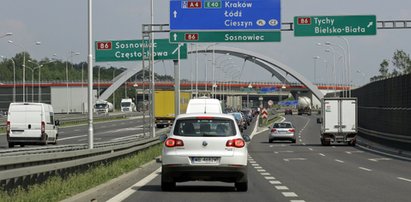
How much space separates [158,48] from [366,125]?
17319 millimetres

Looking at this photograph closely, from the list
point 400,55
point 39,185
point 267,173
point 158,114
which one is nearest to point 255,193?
point 39,185

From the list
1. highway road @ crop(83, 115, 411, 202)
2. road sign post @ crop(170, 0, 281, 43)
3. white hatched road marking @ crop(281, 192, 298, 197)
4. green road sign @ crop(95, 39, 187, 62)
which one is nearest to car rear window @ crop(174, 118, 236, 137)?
highway road @ crop(83, 115, 411, 202)

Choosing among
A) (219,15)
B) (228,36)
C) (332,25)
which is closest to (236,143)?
(219,15)

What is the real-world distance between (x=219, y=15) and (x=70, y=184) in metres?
30.0

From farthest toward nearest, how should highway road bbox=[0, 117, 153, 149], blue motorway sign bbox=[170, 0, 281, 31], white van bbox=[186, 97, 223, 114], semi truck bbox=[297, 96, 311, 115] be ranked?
semi truck bbox=[297, 96, 311, 115] → highway road bbox=[0, 117, 153, 149] → white van bbox=[186, 97, 223, 114] → blue motorway sign bbox=[170, 0, 281, 31]

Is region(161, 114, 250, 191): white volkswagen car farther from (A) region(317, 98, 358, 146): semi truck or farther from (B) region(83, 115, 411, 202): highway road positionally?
(A) region(317, 98, 358, 146): semi truck

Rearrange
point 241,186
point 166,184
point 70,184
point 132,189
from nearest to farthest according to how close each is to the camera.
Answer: point 70,184 → point 166,184 → point 241,186 → point 132,189

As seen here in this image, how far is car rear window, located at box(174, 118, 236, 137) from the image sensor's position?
1639cm

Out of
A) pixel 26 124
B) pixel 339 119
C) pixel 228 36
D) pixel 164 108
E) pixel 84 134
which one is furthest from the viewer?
pixel 164 108

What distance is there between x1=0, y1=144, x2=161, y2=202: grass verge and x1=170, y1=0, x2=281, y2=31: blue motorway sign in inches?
817

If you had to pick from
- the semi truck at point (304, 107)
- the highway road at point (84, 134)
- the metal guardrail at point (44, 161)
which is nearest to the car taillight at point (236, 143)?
the metal guardrail at point (44, 161)

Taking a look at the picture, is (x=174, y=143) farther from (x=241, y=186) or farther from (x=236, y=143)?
(x=241, y=186)

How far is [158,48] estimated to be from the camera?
60562mm

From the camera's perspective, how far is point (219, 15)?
44.9 meters
